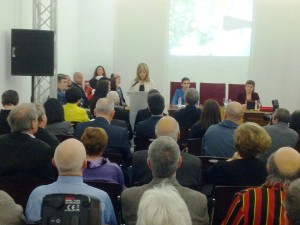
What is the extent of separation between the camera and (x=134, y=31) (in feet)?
43.1

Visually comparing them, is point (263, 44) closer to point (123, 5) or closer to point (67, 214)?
point (123, 5)

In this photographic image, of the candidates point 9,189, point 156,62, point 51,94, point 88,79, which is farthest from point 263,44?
point 9,189

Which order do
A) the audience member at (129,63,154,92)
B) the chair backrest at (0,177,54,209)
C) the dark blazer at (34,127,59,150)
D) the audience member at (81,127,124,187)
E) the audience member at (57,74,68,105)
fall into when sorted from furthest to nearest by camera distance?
the audience member at (129,63,154,92) → the audience member at (57,74,68,105) → the dark blazer at (34,127,59,150) → the audience member at (81,127,124,187) → the chair backrest at (0,177,54,209)

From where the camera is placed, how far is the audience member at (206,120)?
6070 millimetres

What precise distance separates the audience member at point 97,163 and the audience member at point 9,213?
107cm

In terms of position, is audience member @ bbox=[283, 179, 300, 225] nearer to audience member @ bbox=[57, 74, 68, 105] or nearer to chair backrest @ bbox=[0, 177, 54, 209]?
chair backrest @ bbox=[0, 177, 54, 209]

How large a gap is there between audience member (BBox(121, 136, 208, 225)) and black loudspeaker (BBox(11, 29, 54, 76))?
592cm

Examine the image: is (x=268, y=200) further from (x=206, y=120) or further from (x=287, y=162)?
(x=206, y=120)

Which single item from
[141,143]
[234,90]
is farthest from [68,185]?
[234,90]

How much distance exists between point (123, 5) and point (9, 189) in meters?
10.1

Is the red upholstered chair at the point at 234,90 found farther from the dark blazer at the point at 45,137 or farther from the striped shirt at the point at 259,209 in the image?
the striped shirt at the point at 259,209

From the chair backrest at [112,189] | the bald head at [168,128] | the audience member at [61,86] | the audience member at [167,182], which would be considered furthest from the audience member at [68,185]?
the audience member at [61,86]

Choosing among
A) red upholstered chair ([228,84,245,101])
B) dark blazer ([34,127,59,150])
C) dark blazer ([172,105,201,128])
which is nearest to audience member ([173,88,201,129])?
dark blazer ([172,105,201,128])

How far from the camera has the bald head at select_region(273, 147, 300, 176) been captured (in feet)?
9.46
